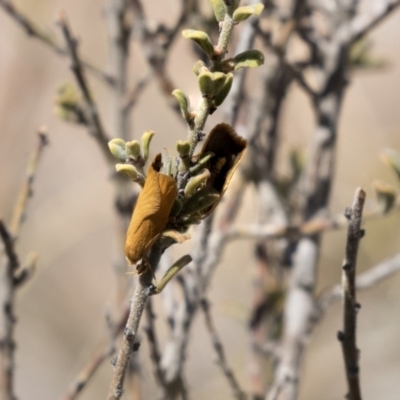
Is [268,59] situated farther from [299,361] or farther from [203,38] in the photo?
[203,38]

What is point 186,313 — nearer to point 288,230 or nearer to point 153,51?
Result: point 288,230

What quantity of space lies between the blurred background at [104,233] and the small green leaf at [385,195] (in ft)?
1.00

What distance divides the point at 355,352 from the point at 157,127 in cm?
323

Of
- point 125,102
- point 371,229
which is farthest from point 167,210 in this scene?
point 371,229

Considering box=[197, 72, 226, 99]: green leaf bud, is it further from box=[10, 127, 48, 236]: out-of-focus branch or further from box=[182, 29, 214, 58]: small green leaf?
box=[10, 127, 48, 236]: out-of-focus branch

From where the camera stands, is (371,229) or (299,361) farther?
(371,229)

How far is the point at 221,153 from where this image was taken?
42 cm

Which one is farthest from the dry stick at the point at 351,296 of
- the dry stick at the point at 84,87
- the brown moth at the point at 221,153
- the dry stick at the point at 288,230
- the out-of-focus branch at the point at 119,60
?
the out-of-focus branch at the point at 119,60

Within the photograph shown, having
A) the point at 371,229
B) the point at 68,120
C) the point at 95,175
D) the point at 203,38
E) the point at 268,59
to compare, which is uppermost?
the point at 95,175

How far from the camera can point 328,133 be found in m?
1.00

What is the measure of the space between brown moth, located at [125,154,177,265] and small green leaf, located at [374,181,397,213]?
453 mm

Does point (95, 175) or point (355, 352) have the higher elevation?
point (95, 175)

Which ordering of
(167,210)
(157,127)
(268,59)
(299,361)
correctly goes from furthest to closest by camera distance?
(157,127)
(268,59)
(299,361)
(167,210)

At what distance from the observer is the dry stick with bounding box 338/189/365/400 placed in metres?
0.46
